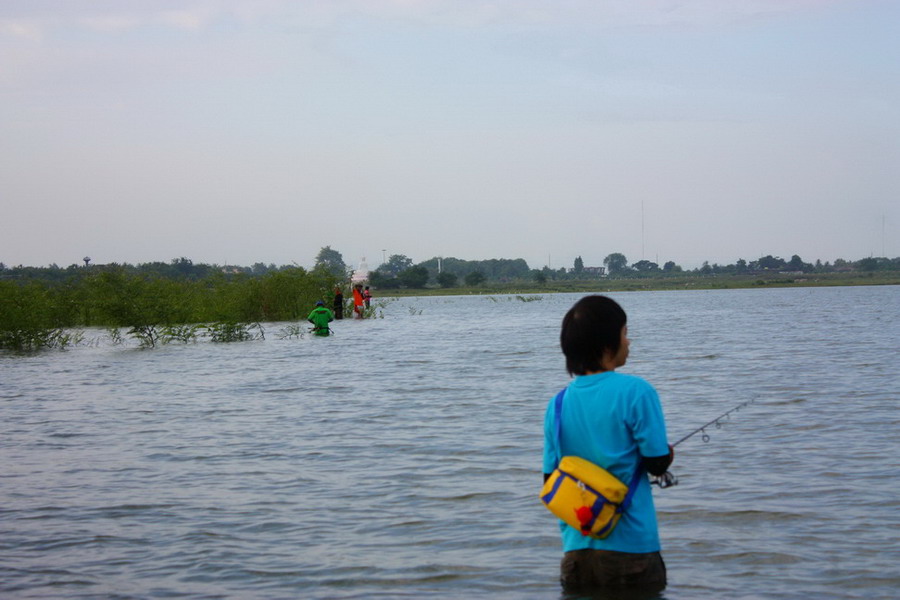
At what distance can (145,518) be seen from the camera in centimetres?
778

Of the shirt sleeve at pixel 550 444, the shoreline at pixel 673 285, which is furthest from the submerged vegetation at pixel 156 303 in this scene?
the shoreline at pixel 673 285

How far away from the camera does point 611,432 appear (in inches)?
163

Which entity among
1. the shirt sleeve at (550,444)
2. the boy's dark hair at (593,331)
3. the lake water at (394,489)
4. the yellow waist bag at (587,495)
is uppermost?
the boy's dark hair at (593,331)

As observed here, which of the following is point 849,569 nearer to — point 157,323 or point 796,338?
point 796,338

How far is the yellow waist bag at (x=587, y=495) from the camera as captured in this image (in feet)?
13.5

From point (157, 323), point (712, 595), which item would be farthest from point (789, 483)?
point (157, 323)

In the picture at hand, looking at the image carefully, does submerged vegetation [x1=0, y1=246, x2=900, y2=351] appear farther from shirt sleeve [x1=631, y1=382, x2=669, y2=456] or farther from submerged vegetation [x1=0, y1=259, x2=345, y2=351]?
shirt sleeve [x1=631, y1=382, x2=669, y2=456]

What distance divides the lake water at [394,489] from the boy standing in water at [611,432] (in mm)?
1367

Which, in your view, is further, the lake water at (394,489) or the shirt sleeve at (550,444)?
the lake water at (394,489)

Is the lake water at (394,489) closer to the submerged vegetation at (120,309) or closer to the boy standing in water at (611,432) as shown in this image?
the boy standing in water at (611,432)

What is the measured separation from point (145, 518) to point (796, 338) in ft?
88.7

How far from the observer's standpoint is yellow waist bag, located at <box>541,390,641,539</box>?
13.5ft

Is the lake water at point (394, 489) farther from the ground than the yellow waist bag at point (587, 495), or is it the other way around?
the yellow waist bag at point (587, 495)

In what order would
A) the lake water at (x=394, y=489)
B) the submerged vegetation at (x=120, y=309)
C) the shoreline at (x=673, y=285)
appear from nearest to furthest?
the lake water at (x=394, y=489)
the submerged vegetation at (x=120, y=309)
the shoreline at (x=673, y=285)
